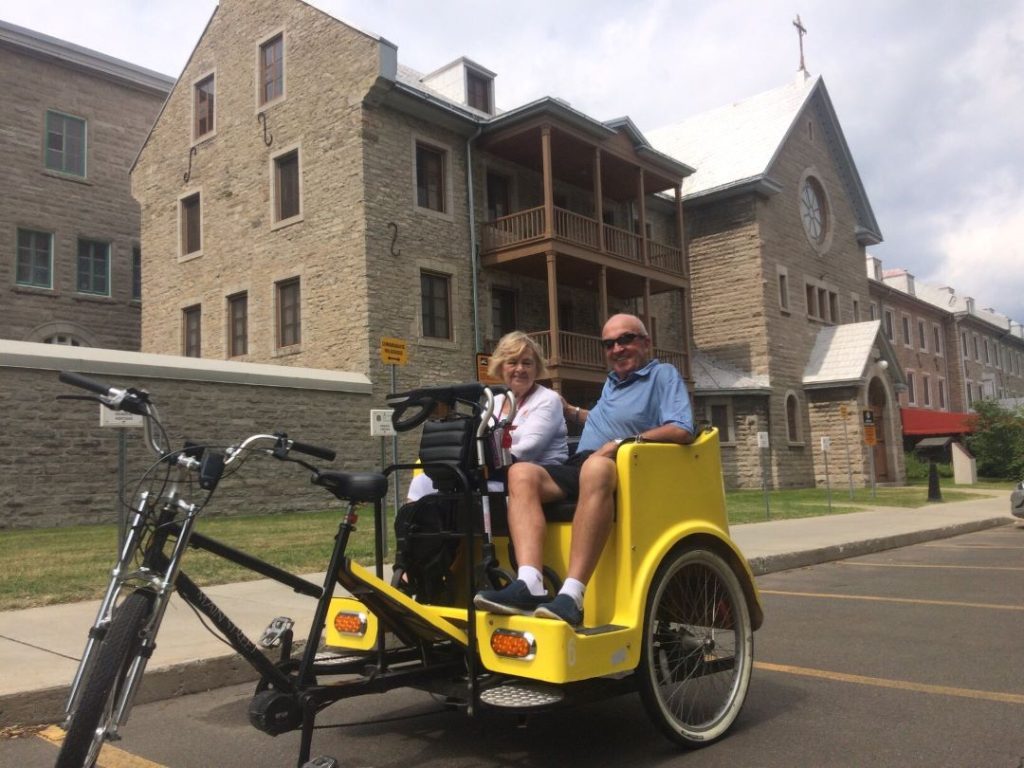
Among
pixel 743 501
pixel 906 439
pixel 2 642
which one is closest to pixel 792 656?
pixel 2 642

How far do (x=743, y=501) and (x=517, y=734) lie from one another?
1871 cm

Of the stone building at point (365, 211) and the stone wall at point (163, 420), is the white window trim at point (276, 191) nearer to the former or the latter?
the stone building at point (365, 211)

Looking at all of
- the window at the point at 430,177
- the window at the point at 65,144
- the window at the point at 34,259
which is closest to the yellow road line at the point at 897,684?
the window at the point at 430,177

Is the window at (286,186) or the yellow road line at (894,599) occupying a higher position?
the window at (286,186)

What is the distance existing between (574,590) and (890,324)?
4692 centimetres

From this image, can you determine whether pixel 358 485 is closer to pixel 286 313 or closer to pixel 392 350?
pixel 392 350

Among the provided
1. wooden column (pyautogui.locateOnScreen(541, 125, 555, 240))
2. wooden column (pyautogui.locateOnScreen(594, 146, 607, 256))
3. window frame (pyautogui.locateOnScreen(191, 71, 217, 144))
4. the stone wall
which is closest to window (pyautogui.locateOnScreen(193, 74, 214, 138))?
window frame (pyautogui.locateOnScreen(191, 71, 217, 144))

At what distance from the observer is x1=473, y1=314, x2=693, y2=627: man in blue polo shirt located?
3.54 m

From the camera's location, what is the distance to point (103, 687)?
106 inches

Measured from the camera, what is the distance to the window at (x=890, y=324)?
45875 mm

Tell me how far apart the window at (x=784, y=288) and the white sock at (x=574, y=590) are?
2883 cm

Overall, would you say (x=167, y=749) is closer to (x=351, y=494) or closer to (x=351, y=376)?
(x=351, y=494)

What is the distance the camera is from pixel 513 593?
352cm

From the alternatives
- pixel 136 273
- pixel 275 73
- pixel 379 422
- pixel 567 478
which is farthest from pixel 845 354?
pixel 567 478
